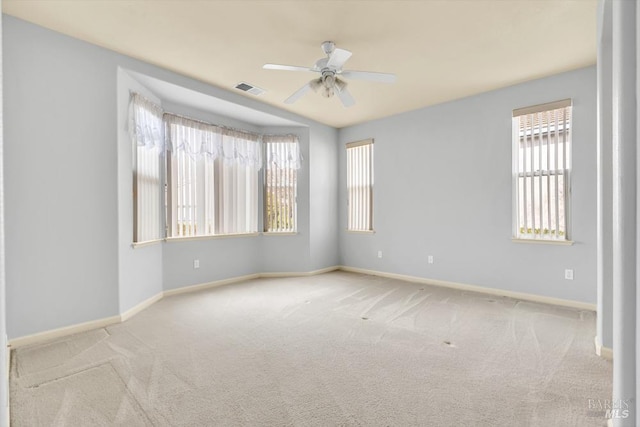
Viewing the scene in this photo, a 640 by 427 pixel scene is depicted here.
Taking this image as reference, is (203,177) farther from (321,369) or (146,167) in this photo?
(321,369)

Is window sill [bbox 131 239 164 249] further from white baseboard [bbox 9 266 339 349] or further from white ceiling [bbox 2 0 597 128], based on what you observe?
white ceiling [bbox 2 0 597 128]

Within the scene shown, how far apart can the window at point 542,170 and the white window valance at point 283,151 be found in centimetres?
327

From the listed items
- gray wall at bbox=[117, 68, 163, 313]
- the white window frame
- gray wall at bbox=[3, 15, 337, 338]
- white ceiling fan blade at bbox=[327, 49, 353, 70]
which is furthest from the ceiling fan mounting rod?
the white window frame

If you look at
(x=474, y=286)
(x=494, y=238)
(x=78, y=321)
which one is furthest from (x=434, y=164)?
(x=78, y=321)

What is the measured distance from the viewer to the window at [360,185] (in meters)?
5.78

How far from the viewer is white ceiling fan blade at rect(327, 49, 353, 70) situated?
8.69 ft

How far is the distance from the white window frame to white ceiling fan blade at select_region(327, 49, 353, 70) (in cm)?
286

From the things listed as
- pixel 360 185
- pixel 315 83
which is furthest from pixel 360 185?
pixel 315 83

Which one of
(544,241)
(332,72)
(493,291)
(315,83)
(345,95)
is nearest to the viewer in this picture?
(332,72)

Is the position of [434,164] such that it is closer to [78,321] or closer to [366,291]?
[366,291]

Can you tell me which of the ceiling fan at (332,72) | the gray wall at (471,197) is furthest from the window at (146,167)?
the gray wall at (471,197)

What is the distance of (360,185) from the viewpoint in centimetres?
593

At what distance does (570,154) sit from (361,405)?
372 centimetres

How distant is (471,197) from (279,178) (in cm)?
→ 306
